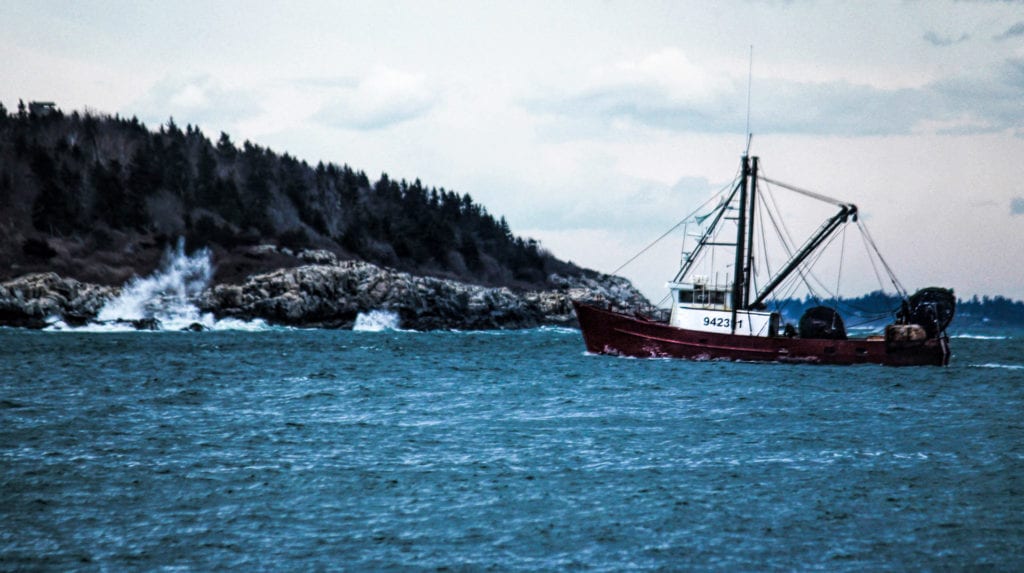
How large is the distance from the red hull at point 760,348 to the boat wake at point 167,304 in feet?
187

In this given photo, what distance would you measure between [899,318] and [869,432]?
30.6 m

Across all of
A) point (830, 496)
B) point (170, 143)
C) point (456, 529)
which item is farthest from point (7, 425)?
point (170, 143)

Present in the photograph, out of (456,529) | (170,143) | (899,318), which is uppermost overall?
(170,143)

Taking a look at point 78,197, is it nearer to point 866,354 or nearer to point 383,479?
point 866,354

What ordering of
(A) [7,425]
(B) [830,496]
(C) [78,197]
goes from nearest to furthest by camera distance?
(B) [830,496]
(A) [7,425]
(C) [78,197]

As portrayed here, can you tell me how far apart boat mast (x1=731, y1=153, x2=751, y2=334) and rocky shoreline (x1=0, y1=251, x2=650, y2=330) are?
35791 mm

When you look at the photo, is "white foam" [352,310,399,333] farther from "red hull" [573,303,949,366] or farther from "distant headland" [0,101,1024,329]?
"red hull" [573,303,949,366]

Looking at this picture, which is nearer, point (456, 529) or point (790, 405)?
point (456, 529)

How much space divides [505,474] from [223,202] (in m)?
124

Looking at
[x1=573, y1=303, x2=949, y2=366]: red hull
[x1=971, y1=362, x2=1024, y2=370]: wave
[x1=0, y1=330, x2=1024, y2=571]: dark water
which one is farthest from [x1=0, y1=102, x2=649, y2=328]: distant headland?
[x1=0, y1=330, x2=1024, y2=571]: dark water

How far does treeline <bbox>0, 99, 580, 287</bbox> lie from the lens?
123m

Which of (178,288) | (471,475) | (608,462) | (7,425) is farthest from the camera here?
(178,288)

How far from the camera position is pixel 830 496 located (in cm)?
2038

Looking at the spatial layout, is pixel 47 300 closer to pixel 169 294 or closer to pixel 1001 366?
pixel 169 294
